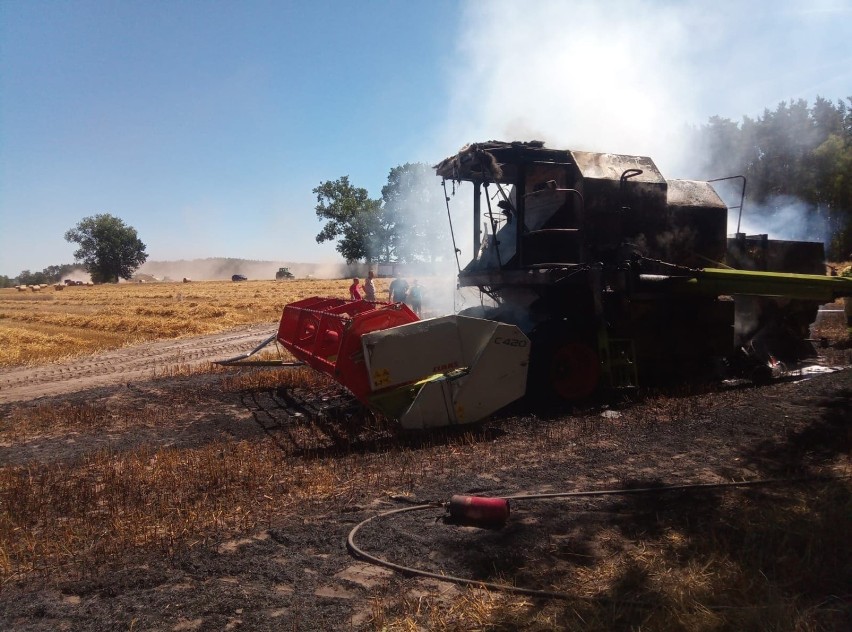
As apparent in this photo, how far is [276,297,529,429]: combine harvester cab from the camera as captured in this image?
6375mm

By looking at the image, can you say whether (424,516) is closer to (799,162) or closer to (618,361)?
(618,361)

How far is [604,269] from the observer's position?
8008 mm

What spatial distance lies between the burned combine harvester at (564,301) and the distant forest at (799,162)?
9753 mm

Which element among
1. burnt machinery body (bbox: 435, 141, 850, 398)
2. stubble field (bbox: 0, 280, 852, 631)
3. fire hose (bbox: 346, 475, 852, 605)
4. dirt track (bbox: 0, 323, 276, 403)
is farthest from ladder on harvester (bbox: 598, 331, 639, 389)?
dirt track (bbox: 0, 323, 276, 403)

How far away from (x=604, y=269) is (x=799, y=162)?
22.5 meters

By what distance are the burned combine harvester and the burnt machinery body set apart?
0.06 ft

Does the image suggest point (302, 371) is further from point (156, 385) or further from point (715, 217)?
point (715, 217)

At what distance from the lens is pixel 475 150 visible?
7.74 metres

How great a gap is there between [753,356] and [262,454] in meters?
7.60

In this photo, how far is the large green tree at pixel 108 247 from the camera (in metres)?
82.2

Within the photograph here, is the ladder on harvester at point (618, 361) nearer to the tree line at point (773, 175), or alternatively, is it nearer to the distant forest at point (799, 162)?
the tree line at point (773, 175)

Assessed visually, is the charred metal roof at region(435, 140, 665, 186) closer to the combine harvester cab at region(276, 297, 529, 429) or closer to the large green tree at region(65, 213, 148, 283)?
the combine harvester cab at region(276, 297, 529, 429)

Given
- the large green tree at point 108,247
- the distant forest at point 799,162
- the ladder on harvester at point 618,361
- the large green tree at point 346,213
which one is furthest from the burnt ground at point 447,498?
the large green tree at point 108,247

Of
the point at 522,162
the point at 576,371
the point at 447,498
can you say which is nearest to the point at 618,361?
the point at 576,371
